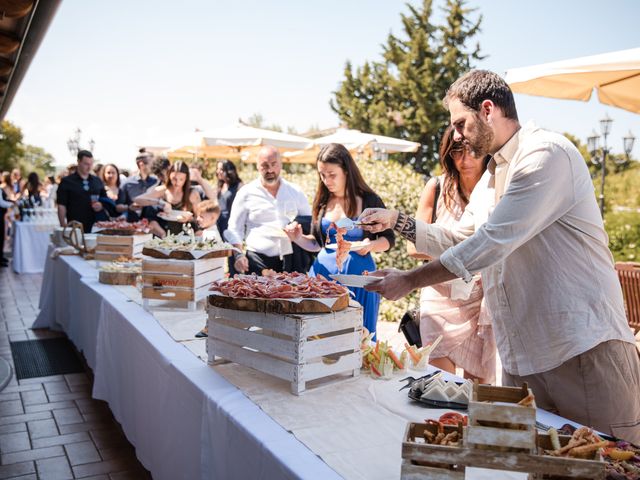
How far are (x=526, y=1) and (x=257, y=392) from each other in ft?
111

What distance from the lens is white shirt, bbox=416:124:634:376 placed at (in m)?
1.61

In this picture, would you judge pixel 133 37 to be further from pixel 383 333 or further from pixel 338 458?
pixel 338 458

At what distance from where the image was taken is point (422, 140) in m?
34.7

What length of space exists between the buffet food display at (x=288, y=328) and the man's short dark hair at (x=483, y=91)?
785 mm

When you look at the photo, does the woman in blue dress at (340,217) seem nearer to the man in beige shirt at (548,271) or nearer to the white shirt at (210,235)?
the white shirt at (210,235)

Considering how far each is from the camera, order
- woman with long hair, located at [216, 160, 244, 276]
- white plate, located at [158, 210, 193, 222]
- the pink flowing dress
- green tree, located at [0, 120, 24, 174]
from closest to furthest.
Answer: the pink flowing dress < white plate, located at [158, 210, 193, 222] < woman with long hair, located at [216, 160, 244, 276] < green tree, located at [0, 120, 24, 174]

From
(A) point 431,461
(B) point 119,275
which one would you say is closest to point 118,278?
(B) point 119,275

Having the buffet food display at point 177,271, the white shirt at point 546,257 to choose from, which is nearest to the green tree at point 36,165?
the buffet food display at point 177,271

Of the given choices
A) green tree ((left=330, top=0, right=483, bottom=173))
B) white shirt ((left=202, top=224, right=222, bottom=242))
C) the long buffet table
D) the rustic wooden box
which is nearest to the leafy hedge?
white shirt ((left=202, top=224, right=222, bottom=242))

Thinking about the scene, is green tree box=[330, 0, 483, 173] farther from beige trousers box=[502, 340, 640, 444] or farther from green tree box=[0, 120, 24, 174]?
beige trousers box=[502, 340, 640, 444]

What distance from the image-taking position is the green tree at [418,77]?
33.8 metres

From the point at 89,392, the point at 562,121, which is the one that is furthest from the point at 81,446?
the point at 562,121

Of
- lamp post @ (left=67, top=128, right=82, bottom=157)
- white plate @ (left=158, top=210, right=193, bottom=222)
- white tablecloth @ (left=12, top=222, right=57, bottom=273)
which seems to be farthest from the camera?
lamp post @ (left=67, top=128, right=82, bottom=157)

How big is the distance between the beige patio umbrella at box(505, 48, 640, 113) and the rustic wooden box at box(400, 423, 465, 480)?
3.32 m
